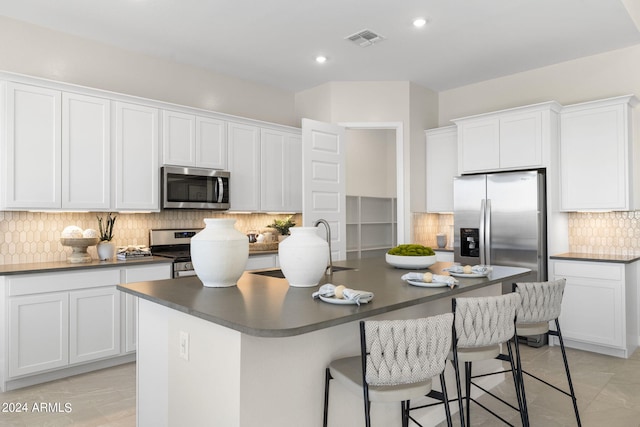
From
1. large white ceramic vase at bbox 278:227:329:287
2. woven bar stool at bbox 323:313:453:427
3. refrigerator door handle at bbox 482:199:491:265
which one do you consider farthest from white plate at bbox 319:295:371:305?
refrigerator door handle at bbox 482:199:491:265

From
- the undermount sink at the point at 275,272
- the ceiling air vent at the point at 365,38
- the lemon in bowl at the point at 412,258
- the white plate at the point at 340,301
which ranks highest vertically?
the ceiling air vent at the point at 365,38

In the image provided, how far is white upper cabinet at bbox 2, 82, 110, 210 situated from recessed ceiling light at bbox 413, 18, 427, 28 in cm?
281

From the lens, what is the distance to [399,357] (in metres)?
1.67

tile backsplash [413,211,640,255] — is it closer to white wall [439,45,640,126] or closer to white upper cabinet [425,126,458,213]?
white wall [439,45,640,126]

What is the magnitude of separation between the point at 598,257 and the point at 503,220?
2.98 ft

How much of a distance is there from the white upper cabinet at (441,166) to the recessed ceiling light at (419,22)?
1808mm

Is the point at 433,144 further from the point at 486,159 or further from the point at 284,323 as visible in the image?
the point at 284,323

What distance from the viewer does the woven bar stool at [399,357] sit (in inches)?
64.9

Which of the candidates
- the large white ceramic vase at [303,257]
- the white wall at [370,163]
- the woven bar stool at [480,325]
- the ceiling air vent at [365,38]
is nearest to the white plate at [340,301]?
the large white ceramic vase at [303,257]

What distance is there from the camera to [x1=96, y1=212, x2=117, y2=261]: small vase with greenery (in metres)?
3.86

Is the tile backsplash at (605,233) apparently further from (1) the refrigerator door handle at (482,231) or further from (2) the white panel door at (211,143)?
(2) the white panel door at (211,143)

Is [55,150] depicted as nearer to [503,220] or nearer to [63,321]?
[63,321]

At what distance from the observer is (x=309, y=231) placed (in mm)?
2248

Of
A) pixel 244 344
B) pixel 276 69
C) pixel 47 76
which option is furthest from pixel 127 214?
pixel 244 344
